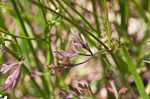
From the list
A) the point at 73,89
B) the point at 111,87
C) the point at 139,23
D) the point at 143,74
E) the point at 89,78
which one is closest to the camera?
the point at 73,89

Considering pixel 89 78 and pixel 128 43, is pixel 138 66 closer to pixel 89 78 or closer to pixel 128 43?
pixel 128 43

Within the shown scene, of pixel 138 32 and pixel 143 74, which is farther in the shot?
pixel 138 32

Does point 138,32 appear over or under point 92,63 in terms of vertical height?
over

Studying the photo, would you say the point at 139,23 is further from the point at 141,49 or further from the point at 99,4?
the point at 141,49

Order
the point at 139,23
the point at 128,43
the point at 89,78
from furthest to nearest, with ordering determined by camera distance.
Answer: the point at 139,23, the point at 89,78, the point at 128,43

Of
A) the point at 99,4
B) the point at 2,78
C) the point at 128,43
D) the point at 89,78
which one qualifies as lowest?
the point at 89,78

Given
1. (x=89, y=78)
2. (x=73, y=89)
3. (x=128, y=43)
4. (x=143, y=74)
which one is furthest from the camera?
(x=89, y=78)

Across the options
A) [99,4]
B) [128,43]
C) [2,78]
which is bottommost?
[2,78]

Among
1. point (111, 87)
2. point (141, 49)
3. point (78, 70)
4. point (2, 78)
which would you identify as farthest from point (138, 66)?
point (2, 78)

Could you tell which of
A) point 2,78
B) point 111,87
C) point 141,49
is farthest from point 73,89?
point 141,49
